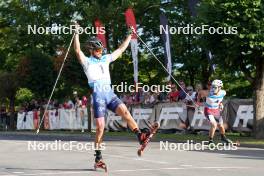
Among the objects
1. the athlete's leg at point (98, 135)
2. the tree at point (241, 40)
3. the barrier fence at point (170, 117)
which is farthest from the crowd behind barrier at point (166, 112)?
the athlete's leg at point (98, 135)

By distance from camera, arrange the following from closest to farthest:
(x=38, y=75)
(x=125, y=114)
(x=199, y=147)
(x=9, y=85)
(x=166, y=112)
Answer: (x=125, y=114)
(x=199, y=147)
(x=166, y=112)
(x=38, y=75)
(x=9, y=85)

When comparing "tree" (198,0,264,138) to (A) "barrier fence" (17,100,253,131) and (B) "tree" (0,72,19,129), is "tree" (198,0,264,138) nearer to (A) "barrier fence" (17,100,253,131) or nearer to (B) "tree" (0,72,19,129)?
(A) "barrier fence" (17,100,253,131)

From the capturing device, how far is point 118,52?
39.0 ft

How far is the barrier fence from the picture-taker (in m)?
23.6

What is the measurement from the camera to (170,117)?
88.4 ft

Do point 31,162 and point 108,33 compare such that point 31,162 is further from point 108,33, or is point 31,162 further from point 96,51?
point 108,33

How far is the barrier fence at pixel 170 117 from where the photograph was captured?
23.6 metres

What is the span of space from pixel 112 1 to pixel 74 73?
8.92 meters

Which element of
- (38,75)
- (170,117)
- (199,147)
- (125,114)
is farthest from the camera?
(38,75)

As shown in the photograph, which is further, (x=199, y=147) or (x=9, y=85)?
(x=9, y=85)

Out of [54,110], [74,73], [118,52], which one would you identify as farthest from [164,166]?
[54,110]

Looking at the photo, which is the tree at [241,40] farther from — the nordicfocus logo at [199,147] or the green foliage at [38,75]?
the green foliage at [38,75]

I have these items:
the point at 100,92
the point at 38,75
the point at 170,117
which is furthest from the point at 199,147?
the point at 38,75

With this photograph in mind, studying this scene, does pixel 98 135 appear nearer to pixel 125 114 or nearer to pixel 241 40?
pixel 125 114
